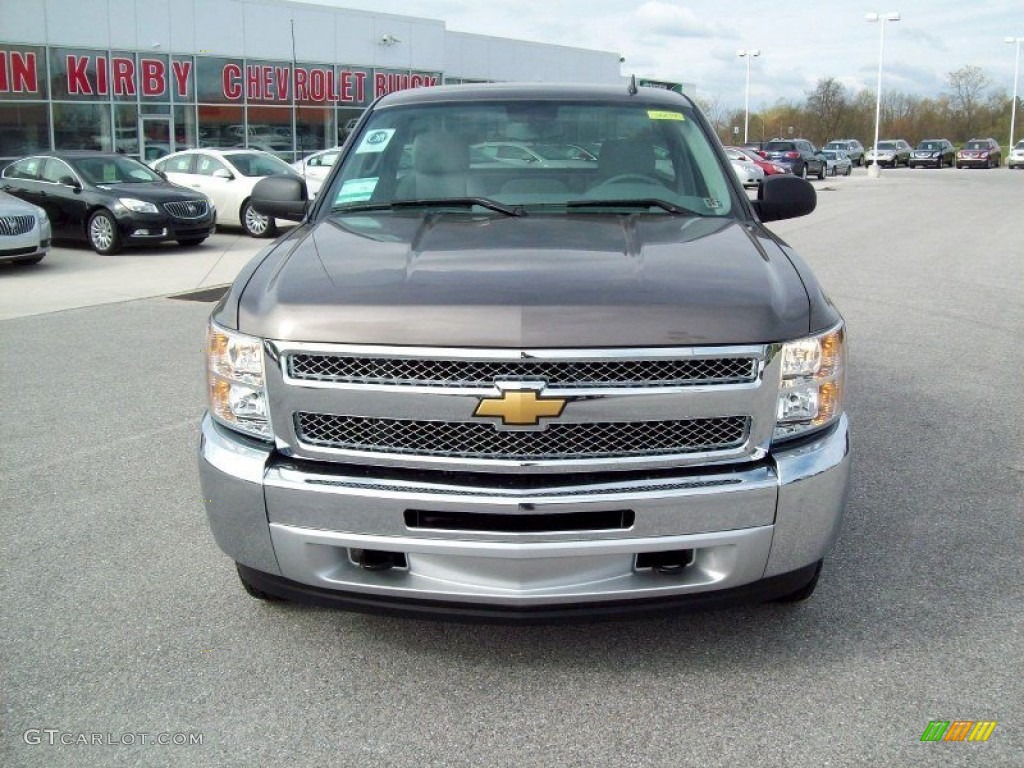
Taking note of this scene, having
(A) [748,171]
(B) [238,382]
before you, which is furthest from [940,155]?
(B) [238,382]

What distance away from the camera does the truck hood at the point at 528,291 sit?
2869mm

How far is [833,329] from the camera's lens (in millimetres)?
3164

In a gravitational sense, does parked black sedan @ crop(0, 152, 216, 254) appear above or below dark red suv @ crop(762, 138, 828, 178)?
below

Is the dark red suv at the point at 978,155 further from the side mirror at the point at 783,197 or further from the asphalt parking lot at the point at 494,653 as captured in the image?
the side mirror at the point at 783,197

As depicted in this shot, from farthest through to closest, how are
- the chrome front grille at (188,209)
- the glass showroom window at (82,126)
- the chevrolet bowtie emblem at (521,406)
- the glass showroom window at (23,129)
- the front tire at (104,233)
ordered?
the glass showroom window at (82,126) → the glass showroom window at (23,129) → the chrome front grille at (188,209) → the front tire at (104,233) → the chevrolet bowtie emblem at (521,406)

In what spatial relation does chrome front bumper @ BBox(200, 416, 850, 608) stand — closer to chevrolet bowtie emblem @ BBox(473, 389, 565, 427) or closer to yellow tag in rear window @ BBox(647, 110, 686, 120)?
chevrolet bowtie emblem @ BBox(473, 389, 565, 427)

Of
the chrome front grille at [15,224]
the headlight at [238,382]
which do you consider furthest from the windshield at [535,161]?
the chrome front grille at [15,224]

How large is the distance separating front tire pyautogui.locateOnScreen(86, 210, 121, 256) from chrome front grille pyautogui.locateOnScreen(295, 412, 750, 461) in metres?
14.3

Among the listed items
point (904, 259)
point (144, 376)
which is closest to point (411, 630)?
point (144, 376)

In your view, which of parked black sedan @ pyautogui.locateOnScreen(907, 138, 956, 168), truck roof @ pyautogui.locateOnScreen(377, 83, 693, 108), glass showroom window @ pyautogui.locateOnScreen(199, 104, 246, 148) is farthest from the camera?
parked black sedan @ pyautogui.locateOnScreen(907, 138, 956, 168)

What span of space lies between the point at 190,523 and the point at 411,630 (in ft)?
4.94

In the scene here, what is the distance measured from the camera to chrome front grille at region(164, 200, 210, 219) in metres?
16.3

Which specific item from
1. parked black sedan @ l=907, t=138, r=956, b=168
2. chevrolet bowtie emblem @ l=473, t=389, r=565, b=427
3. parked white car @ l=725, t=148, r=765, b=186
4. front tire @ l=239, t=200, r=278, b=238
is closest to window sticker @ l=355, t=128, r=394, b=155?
chevrolet bowtie emblem @ l=473, t=389, r=565, b=427

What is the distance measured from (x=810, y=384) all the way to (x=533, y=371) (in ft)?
2.78
